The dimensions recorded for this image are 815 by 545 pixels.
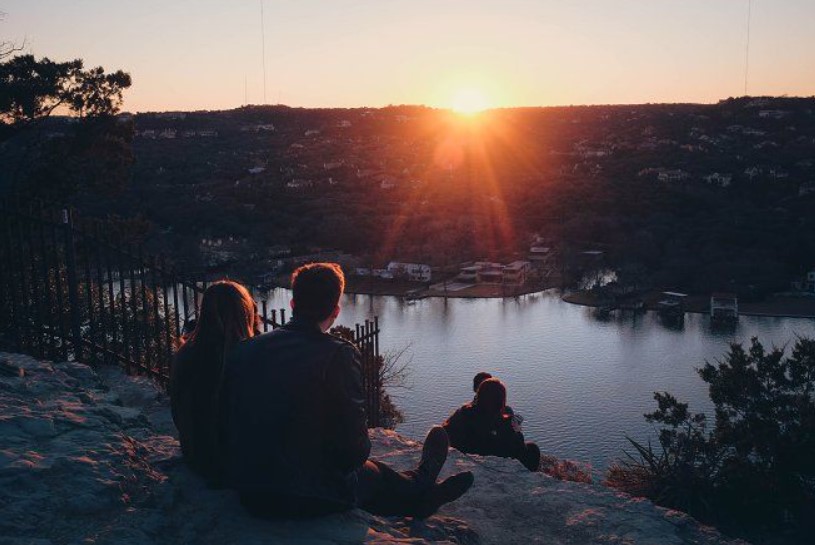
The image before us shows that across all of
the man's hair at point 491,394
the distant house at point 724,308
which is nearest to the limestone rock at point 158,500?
the man's hair at point 491,394

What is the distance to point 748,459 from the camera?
855 centimetres

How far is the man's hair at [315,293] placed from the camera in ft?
8.11

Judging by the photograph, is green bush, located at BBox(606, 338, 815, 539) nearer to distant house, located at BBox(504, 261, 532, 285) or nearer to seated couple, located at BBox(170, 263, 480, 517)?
seated couple, located at BBox(170, 263, 480, 517)

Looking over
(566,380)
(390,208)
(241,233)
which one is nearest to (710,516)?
(566,380)

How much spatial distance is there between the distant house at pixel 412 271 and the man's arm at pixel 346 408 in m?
38.8

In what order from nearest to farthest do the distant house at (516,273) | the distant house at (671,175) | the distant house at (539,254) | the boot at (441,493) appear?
the boot at (441,493)
the distant house at (516,273)
the distant house at (539,254)
the distant house at (671,175)

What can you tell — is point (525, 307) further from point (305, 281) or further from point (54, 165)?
point (305, 281)

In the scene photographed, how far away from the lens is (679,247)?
1735 inches

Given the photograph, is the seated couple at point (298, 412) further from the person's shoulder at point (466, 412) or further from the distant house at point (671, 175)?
the distant house at point (671, 175)

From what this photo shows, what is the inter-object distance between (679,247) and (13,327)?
43.7m

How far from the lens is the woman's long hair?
111 inches

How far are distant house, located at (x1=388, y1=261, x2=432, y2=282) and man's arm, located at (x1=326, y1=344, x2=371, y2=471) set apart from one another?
3876 cm

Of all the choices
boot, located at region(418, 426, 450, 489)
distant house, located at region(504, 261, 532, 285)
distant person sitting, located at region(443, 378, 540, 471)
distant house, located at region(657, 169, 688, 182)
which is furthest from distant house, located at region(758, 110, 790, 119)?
boot, located at region(418, 426, 450, 489)

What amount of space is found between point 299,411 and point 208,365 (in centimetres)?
64
